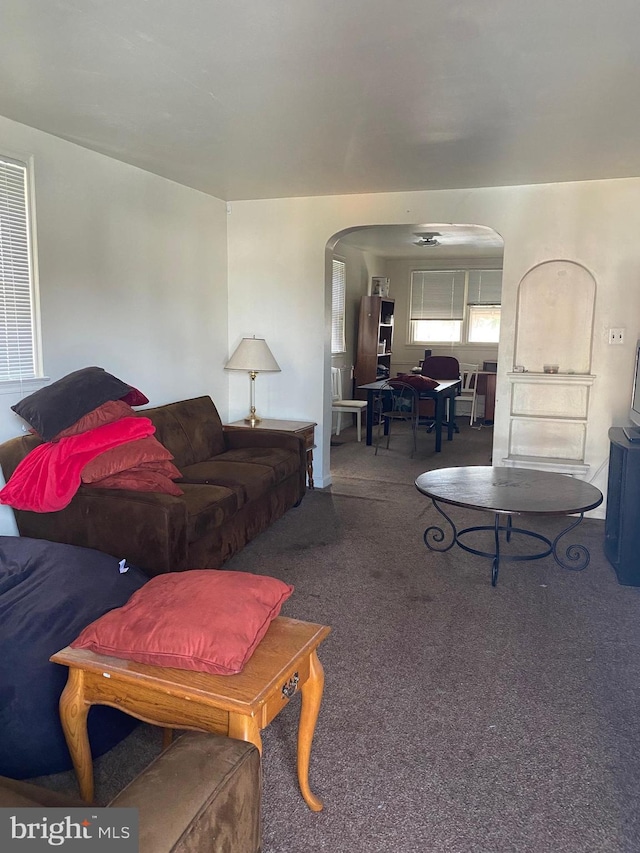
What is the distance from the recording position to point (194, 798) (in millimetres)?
1106

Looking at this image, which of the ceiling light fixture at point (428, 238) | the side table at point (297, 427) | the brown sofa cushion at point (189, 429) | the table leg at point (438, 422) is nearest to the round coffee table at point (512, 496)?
the side table at point (297, 427)

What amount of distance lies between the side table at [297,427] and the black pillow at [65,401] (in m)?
1.64

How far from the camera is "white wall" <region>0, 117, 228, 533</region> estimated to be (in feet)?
11.4

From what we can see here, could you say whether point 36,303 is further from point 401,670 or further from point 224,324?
point 401,670

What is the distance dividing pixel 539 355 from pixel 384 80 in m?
2.73

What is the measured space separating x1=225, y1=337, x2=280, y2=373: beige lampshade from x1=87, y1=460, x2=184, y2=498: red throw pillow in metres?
1.73

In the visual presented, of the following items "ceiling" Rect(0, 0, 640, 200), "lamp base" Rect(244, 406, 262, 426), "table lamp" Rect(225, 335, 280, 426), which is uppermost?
"ceiling" Rect(0, 0, 640, 200)

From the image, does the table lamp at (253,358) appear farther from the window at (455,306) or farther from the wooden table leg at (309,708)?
the window at (455,306)

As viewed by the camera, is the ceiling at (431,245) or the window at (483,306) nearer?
the ceiling at (431,245)

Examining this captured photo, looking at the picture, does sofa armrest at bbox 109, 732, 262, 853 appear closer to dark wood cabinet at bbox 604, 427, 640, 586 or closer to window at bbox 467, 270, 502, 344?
dark wood cabinet at bbox 604, 427, 640, 586

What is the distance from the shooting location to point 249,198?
519 centimetres

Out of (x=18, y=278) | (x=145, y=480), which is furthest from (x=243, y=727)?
(x=18, y=278)

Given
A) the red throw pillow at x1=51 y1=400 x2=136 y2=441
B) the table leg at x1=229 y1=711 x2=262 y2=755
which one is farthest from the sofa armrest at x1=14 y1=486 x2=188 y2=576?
the table leg at x1=229 y1=711 x2=262 y2=755

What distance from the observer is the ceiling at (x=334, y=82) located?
208 cm
